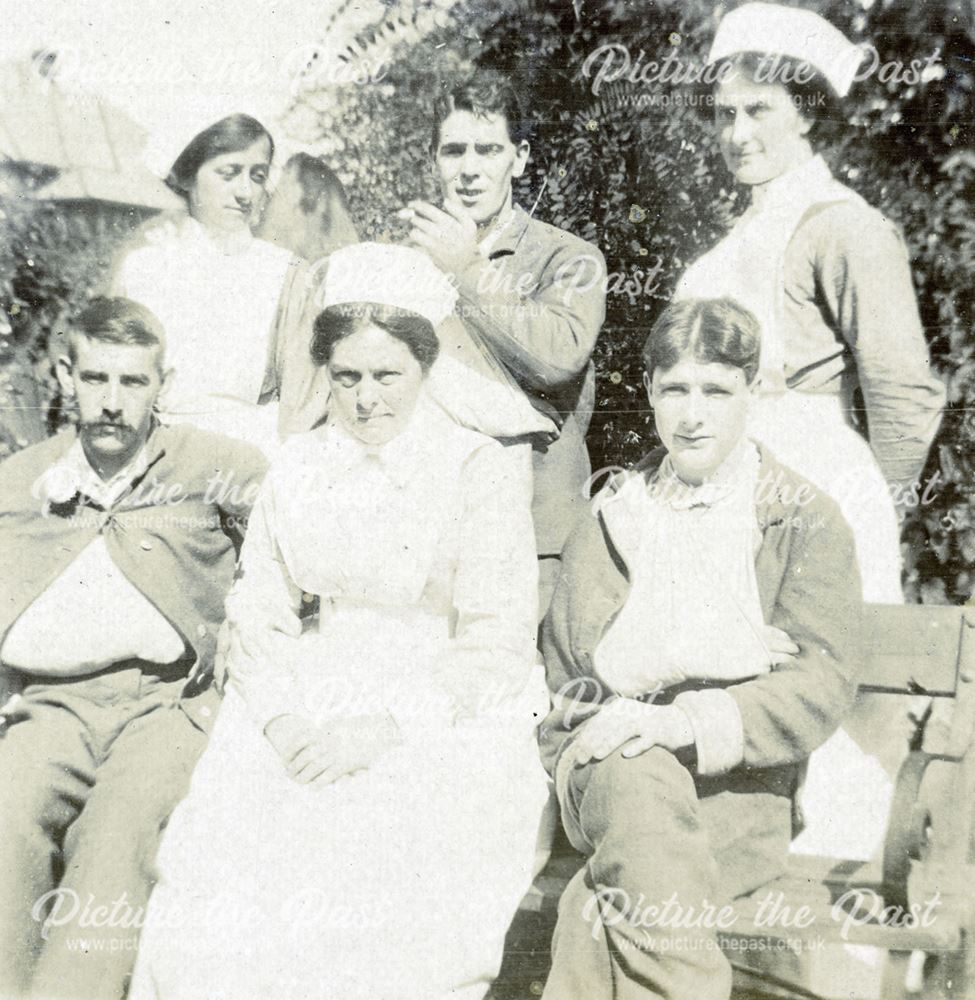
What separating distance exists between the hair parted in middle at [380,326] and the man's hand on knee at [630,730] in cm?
109

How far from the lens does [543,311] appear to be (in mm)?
3547

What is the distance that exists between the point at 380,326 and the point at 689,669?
4.20 ft

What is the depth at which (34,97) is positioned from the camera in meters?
3.63

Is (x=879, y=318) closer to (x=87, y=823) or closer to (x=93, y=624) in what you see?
(x=93, y=624)

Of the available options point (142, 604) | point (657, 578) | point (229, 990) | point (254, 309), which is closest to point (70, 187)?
point (254, 309)

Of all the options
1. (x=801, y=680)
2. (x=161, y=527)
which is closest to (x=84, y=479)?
(x=161, y=527)

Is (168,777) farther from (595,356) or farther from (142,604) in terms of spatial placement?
(595,356)

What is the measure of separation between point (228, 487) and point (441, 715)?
2.93 ft

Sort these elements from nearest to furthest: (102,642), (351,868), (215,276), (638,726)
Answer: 1. (351,868)
2. (638,726)
3. (102,642)
4. (215,276)

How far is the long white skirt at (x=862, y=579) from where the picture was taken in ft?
11.4

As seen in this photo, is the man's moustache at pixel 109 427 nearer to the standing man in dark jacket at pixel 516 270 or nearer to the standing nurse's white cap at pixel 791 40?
the standing man in dark jacket at pixel 516 270

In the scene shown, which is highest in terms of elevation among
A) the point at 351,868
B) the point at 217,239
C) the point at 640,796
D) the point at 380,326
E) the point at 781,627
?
the point at 217,239

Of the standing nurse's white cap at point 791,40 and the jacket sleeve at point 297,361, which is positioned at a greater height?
the standing nurse's white cap at point 791,40

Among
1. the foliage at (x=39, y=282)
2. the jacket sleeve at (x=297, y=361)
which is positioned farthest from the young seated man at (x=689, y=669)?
the foliage at (x=39, y=282)
